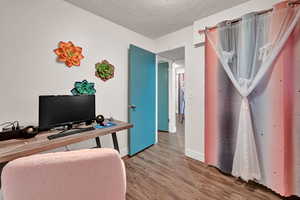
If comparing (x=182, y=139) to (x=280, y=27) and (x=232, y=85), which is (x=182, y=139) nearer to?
(x=232, y=85)

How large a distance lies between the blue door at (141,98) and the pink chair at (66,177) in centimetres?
186

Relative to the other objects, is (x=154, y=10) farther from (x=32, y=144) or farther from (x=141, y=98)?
(x=32, y=144)

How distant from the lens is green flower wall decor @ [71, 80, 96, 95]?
195 cm

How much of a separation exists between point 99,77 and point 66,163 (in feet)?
5.78

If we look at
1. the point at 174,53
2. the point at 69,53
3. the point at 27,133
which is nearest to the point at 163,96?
the point at 174,53

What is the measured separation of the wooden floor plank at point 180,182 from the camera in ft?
5.25

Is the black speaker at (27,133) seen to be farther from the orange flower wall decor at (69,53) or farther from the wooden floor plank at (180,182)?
the wooden floor plank at (180,182)

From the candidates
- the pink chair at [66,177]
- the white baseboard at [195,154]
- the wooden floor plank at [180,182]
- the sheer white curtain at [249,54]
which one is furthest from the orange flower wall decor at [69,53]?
the white baseboard at [195,154]

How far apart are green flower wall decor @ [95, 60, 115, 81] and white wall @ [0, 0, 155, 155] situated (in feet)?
0.23

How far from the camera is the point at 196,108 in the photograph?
245 cm

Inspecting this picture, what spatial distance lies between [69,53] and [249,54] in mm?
2364

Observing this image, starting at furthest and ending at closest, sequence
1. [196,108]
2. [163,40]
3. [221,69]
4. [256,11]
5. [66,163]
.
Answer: [163,40] < [196,108] < [221,69] < [256,11] < [66,163]

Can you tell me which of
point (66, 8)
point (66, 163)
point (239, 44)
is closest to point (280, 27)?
point (239, 44)

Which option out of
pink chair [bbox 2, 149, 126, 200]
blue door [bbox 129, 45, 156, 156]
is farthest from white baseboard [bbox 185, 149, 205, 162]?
pink chair [bbox 2, 149, 126, 200]
